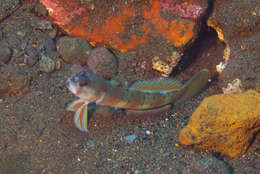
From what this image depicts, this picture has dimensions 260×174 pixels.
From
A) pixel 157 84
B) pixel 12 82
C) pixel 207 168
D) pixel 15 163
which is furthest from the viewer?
pixel 12 82

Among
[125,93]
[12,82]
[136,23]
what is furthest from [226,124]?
[12,82]

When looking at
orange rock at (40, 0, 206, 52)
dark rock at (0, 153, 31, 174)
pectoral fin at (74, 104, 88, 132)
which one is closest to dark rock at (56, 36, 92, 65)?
orange rock at (40, 0, 206, 52)

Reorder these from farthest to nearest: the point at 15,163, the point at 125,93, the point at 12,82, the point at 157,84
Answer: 1. the point at 12,82
2. the point at 15,163
3. the point at 157,84
4. the point at 125,93

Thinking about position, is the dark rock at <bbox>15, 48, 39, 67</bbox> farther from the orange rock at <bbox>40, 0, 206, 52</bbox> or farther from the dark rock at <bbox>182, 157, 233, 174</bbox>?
the dark rock at <bbox>182, 157, 233, 174</bbox>

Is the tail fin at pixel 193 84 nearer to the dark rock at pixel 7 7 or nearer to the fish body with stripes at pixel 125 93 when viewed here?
the fish body with stripes at pixel 125 93

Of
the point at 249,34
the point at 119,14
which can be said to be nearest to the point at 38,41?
the point at 119,14

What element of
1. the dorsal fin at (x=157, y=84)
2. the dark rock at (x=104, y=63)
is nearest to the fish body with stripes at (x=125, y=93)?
the dorsal fin at (x=157, y=84)

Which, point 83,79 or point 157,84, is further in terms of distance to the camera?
point 157,84

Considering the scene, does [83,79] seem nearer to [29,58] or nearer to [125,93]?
[125,93]

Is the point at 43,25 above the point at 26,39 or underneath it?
above
